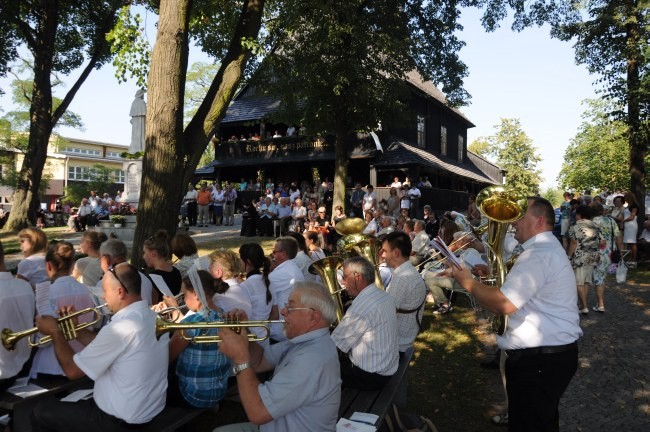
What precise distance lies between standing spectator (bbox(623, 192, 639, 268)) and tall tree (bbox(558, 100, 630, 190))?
38551 mm

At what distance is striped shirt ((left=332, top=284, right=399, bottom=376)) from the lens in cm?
374

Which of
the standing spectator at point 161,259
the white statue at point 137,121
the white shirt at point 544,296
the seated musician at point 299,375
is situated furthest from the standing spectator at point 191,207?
the white shirt at point 544,296

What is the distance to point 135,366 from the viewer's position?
292cm

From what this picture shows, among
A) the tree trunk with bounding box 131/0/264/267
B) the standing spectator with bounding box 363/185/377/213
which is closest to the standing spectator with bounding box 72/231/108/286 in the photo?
the tree trunk with bounding box 131/0/264/267

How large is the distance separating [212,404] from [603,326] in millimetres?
6347

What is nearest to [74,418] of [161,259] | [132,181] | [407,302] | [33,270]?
[161,259]

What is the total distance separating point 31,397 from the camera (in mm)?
3492

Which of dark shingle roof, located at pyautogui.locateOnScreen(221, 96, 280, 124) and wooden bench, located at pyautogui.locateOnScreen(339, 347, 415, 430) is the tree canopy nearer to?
dark shingle roof, located at pyautogui.locateOnScreen(221, 96, 280, 124)

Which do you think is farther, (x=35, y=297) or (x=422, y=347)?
(x=422, y=347)

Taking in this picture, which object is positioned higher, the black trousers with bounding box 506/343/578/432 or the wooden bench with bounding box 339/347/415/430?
the black trousers with bounding box 506/343/578/432

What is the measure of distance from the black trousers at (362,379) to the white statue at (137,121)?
1435 cm

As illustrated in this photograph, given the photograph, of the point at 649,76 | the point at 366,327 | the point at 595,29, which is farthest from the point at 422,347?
the point at 595,29

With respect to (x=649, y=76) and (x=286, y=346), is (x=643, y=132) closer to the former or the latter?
(x=649, y=76)

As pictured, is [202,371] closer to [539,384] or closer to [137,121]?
[539,384]
